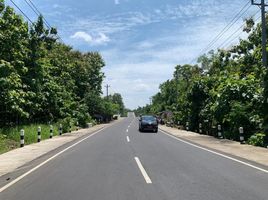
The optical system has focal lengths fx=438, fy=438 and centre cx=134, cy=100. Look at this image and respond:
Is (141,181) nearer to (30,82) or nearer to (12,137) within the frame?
(12,137)

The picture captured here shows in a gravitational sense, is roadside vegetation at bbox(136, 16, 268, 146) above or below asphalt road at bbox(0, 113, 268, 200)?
above

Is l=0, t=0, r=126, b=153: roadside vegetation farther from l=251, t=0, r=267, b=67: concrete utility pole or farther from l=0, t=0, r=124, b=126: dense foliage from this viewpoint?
l=251, t=0, r=267, b=67: concrete utility pole

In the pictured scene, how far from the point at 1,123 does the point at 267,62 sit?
785 inches

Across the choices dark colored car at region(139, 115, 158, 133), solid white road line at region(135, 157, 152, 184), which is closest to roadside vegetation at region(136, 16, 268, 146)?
dark colored car at region(139, 115, 158, 133)

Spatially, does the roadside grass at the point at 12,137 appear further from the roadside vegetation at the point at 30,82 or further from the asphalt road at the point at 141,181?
the asphalt road at the point at 141,181

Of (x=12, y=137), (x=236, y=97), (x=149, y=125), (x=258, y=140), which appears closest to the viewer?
(x=258, y=140)

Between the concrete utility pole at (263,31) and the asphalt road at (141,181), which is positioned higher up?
the concrete utility pole at (263,31)

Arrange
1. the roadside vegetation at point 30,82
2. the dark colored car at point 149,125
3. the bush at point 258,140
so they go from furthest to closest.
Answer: the dark colored car at point 149,125 → the roadside vegetation at point 30,82 → the bush at point 258,140

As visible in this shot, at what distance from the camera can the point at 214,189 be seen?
10.5 metres

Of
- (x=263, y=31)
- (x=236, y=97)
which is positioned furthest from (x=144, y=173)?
(x=236, y=97)

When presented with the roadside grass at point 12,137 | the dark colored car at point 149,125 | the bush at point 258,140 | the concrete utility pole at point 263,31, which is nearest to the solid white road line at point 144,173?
the roadside grass at point 12,137

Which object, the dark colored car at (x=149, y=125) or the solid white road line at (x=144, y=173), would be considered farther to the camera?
the dark colored car at (x=149, y=125)

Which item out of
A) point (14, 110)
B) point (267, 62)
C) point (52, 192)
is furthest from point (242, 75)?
point (52, 192)

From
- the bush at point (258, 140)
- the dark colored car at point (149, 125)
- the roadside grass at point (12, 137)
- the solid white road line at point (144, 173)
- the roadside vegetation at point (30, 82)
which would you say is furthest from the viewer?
the dark colored car at point (149, 125)
